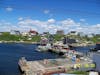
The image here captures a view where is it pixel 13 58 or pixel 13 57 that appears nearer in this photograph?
pixel 13 58

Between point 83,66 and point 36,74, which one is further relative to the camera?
point 83,66

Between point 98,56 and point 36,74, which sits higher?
point 98,56

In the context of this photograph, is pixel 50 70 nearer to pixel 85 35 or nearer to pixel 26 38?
pixel 26 38

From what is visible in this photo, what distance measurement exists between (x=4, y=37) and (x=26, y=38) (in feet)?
39.6

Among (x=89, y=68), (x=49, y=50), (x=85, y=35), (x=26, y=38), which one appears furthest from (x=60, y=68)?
(x=85, y=35)

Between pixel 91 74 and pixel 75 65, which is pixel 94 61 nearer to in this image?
pixel 75 65

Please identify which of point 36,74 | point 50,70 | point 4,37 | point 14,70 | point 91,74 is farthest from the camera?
point 4,37

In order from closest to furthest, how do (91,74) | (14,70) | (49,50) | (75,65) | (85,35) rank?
(91,74) < (75,65) < (14,70) < (49,50) < (85,35)

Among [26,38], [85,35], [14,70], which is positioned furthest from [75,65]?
[85,35]

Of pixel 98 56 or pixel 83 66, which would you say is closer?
pixel 98 56

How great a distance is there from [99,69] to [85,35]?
128893mm

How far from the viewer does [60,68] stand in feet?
78.6

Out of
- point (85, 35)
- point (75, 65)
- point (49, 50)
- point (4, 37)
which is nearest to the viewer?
point (75, 65)

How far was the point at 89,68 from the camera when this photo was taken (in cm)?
2453
